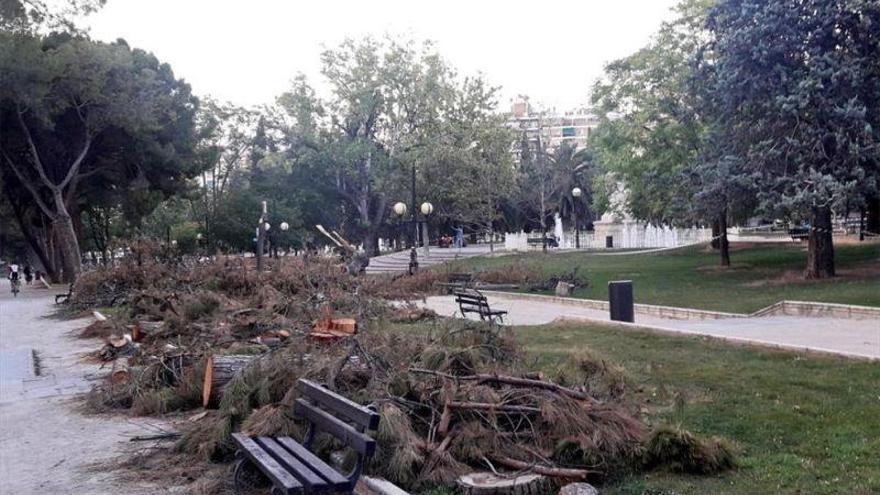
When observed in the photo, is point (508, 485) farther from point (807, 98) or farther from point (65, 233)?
point (65, 233)

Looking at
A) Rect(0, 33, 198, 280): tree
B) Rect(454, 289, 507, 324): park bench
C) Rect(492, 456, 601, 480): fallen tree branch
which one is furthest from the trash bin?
Rect(0, 33, 198, 280): tree

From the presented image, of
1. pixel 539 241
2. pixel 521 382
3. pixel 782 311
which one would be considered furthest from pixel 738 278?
pixel 539 241

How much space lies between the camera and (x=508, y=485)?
17.5ft

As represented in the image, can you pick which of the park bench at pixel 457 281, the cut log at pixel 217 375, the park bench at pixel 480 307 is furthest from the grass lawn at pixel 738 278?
the cut log at pixel 217 375

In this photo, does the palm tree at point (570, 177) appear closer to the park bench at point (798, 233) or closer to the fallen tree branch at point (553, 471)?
the park bench at point (798, 233)

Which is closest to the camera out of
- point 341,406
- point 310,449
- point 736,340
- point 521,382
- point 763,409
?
point 341,406

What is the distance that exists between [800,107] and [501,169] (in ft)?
105

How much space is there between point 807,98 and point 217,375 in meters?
18.4

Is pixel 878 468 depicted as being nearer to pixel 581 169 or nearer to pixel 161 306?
pixel 161 306

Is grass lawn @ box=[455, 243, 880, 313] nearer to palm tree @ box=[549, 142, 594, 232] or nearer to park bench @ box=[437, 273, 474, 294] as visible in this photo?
park bench @ box=[437, 273, 474, 294]

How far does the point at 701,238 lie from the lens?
5475cm

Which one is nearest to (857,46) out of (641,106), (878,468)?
(641,106)

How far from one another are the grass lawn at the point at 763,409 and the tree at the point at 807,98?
1164 centimetres

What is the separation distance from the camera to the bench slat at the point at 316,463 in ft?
15.7
